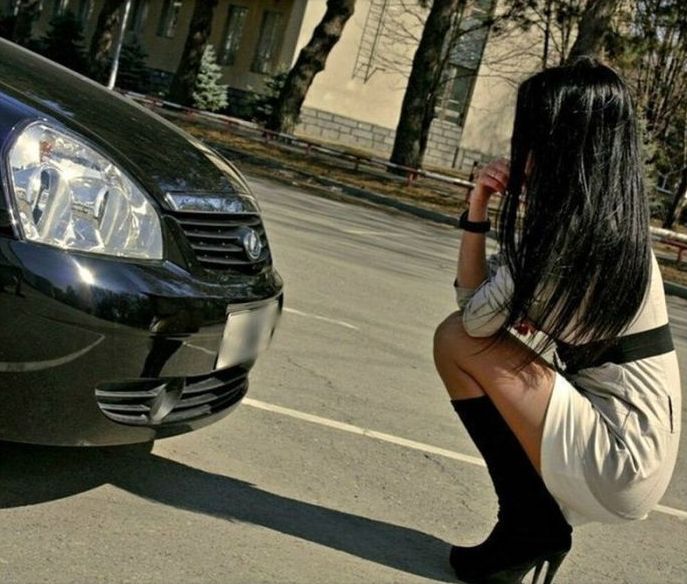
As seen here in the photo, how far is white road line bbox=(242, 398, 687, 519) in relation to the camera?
446 centimetres

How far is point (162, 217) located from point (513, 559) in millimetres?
1406

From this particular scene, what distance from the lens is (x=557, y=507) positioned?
305 cm

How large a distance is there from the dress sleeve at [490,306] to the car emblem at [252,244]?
72 centimetres

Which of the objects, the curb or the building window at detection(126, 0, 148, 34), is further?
the building window at detection(126, 0, 148, 34)

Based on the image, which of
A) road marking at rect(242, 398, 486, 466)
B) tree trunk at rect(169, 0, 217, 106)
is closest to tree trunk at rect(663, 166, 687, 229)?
tree trunk at rect(169, 0, 217, 106)

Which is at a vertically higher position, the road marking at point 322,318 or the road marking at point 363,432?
the road marking at point 322,318

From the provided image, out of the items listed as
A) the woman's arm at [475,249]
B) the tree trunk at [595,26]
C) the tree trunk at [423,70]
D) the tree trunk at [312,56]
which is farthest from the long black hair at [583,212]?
the tree trunk at [312,56]

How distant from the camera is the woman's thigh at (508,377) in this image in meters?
2.96

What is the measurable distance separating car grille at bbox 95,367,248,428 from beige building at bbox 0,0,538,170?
3115cm

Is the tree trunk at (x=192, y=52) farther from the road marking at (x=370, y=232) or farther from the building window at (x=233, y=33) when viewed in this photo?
the road marking at (x=370, y=232)


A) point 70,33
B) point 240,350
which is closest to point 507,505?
point 240,350

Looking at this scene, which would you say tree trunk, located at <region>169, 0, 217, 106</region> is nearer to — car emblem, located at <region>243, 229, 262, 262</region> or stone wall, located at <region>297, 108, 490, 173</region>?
stone wall, located at <region>297, 108, 490, 173</region>

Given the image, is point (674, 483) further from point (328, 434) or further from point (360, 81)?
point (360, 81)

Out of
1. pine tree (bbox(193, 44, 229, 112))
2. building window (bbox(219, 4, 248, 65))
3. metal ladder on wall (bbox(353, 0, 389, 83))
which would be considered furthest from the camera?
building window (bbox(219, 4, 248, 65))
